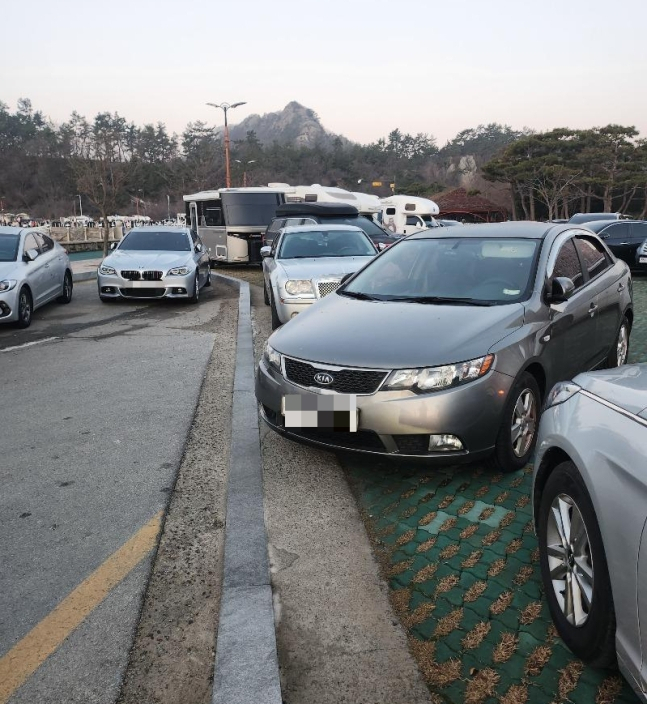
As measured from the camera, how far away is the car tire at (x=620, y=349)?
18.2 ft

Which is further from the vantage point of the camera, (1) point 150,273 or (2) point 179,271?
(2) point 179,271

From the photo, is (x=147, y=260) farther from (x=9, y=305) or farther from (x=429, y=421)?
(x=429, y=421)

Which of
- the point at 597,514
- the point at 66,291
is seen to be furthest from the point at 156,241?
the point at 597,514

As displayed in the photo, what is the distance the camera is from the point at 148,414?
5.27 metres

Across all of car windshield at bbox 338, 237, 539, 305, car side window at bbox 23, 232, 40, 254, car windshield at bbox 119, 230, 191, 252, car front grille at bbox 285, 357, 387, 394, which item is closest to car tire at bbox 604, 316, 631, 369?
car windshield at bbox 338, 237, 539, 305

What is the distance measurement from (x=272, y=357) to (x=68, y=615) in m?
1.99

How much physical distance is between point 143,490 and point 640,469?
112 inches

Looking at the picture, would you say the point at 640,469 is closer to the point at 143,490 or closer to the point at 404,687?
the point at 404,687

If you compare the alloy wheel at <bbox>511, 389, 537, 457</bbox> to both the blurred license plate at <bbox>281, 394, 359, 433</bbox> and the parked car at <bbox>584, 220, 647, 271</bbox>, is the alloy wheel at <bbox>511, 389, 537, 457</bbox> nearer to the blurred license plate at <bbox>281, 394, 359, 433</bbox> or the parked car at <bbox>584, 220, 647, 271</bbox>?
the blurred license plate at <bbox>281, 394, 359, 433</bbox>

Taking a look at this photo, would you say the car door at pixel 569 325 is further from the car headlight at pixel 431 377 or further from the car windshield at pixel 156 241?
the car windshield at pixel 156 241

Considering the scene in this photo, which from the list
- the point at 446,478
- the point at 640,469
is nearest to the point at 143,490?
the point at 446,478

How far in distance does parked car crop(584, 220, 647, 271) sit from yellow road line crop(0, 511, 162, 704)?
16295 mm

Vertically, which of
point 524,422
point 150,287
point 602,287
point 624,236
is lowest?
point 150,287

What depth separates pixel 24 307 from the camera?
9500 mm
